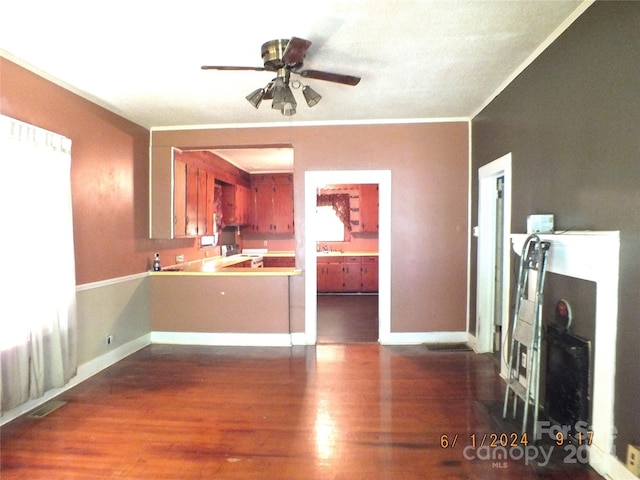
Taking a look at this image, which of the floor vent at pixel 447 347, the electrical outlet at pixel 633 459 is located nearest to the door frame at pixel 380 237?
the floor vent at pixel 447 347

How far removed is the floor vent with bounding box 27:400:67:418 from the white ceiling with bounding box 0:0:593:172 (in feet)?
8.57

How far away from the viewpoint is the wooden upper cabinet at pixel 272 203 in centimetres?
721

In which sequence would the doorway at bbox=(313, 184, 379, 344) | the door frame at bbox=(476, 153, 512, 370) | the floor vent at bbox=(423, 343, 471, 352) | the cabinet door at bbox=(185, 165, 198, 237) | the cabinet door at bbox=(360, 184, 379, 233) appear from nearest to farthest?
the door frame at bbox=(476, 153, 512, 370) → the floor vent at bbox=(423, 343, 471, 352) → the cabinet door at bbox=(185, 165, 198, 237) → the doorway at bbox=(313, 184, 379, 344) → the cabinet door at bbox=(360, 184, 379, 233)

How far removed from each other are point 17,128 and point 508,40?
11.3ft

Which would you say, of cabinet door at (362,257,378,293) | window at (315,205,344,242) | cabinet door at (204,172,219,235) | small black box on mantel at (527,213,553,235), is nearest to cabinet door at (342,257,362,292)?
cabinet door at (362,257,378,293)

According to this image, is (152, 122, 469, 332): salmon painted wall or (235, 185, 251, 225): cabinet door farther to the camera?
(235, 185, 251, 225): cabinet door

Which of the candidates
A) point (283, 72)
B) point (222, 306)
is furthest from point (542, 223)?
point (222, 306)

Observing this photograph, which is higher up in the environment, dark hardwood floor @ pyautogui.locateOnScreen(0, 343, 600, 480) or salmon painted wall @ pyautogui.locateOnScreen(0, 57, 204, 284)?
salmon painted wall @ pyautogui.locateOnScreen(0, 57, 204, 284)

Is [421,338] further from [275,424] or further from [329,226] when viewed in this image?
[329,226]

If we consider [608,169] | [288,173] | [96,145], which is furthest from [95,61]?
[288,173]

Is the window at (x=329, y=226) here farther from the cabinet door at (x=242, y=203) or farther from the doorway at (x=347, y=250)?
the cabinet door at (x=242, y=203)

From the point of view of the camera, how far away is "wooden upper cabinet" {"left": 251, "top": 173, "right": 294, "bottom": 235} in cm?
721

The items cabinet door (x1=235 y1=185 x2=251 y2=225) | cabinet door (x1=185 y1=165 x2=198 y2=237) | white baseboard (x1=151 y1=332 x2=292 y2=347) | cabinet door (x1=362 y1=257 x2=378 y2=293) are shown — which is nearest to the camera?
white baseboard (x1=151 y1=332 x2=292 y2=347)

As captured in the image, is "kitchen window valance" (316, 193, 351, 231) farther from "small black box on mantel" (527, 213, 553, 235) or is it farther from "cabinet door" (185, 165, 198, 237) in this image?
"small black box on mantel" (527, 213, 553, 235)
